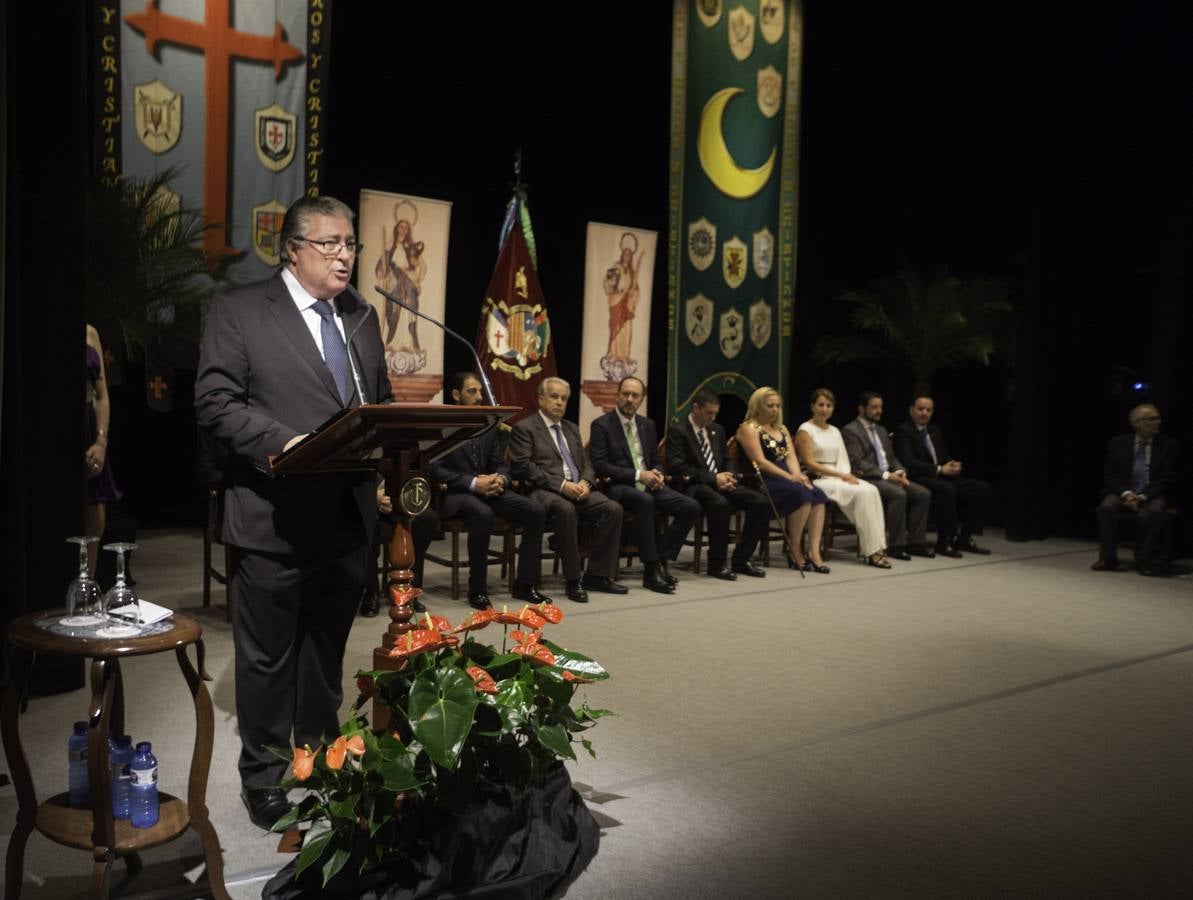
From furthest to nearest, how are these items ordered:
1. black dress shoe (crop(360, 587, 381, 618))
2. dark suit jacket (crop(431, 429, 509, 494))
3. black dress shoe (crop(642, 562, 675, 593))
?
black dress shoe (crop(642, 562, 675, 593))
dark suit jacket (crop(431, 429, 509, 494))
black dress shoe (crop(360, 587, 381, 618))

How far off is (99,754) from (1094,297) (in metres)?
8.79

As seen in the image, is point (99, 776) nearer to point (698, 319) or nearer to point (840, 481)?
point (840, 481)

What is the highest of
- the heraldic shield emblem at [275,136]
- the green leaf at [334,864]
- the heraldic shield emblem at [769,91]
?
the heraldic shield emblem at [769,91]

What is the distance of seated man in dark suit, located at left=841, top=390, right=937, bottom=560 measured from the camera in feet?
25.5

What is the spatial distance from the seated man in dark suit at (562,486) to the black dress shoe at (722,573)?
832 millimetres

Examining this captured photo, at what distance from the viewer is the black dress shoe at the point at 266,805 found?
8.93ft

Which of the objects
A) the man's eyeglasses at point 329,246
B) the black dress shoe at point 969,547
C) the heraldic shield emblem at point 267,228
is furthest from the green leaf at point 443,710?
the black dress shoe at point 969,547

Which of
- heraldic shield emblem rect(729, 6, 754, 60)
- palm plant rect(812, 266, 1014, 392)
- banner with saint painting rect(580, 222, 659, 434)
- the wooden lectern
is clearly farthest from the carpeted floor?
heraldic shield emblem rect(729, 6, 754, 60)

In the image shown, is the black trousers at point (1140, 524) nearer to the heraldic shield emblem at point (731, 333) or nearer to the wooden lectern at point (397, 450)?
the heraldic shield emblem at point (731, 333)

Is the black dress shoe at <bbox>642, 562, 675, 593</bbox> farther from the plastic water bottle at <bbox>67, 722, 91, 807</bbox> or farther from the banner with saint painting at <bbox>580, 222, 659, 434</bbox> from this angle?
the plastic water bottle at <bbox>67, 722, 91, 807</bbox>

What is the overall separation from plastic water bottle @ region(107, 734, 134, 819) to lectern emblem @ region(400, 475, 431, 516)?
0.77 metres

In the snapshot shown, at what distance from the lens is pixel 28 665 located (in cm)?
219

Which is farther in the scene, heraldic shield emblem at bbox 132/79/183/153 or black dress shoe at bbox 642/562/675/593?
black dress shoe at bbox 642/562/675/593

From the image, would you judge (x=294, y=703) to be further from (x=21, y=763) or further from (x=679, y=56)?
(x=679, y=56)
